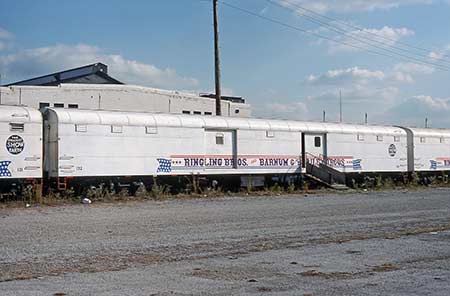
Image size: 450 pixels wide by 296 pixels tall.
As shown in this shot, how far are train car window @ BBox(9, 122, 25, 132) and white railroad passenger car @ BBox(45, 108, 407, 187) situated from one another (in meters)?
1.11

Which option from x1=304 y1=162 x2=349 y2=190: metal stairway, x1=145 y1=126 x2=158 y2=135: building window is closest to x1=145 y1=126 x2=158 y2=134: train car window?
x1=145 y1=126 x2=158 y2=135: building window

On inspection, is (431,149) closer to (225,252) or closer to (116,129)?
(116,129)

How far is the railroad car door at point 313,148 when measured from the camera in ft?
109

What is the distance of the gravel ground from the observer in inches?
320

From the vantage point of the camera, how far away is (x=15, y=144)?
22797 millimetres

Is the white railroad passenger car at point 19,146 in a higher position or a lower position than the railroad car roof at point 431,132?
lower

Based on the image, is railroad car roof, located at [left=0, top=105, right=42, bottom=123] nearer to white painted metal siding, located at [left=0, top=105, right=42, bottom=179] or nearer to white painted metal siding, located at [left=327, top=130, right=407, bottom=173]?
white painted metal siding, located at [left=0, top=105, right=42, bottom=179]

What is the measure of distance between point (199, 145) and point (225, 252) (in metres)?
17.0

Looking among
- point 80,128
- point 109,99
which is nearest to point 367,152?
point 80,128

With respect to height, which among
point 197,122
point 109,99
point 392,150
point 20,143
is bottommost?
point 20,143

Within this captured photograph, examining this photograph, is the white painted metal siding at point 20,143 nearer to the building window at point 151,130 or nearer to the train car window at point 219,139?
the building window at point 151,130

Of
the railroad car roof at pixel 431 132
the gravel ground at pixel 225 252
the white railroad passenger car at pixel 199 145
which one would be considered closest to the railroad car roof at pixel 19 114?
the white railroad passenger car at pixel 199 145

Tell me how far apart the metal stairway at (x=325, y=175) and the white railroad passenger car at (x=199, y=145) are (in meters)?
→ 0.38

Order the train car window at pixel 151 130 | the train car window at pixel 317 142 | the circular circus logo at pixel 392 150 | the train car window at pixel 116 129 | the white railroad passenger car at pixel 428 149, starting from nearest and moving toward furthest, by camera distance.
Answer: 1. the train car window at pixel 116 129
2. the train car window at pixel 151 130
3. the train car window at pixel 317 142
4. the circular circus logo at pixel 392 150
5. the white railroad passenger car at pixel 428 149
